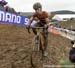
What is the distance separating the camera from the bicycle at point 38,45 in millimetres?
11602

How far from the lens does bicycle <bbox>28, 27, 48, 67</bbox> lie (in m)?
11.6

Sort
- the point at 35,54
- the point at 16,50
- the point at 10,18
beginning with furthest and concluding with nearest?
the point at 10,18, the point at 16,50, the point at 35,54

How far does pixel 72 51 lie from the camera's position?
18.5ft

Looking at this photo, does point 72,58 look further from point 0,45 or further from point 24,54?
point 0,45

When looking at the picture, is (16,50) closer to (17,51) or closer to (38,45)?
(17,51)

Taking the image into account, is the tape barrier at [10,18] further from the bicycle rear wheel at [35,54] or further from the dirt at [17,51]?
the bicycle rear wheel at [35,54]

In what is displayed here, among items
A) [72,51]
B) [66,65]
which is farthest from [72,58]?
[66,65]

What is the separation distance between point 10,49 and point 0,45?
0.95 metres

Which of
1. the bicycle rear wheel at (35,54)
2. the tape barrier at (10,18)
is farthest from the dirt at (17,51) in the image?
the tape barrier at (10,18)

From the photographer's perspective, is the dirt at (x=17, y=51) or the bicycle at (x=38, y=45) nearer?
the bicycle at (x=38, y=45)

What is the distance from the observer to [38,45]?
38.1 feet

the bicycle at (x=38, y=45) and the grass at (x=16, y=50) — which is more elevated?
the bicycle at (x=38, y=45)

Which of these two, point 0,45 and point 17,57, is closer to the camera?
point 17,57

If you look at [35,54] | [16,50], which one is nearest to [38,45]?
[35,54]
